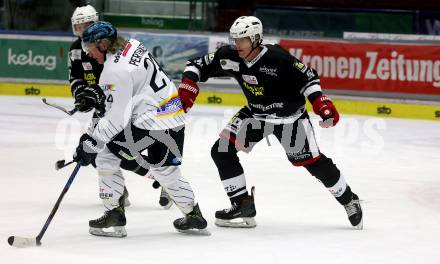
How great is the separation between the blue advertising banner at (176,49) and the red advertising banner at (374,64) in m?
1.19

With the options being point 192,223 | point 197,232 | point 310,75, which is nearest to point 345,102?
point 310,75

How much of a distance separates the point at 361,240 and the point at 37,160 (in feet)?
12.5

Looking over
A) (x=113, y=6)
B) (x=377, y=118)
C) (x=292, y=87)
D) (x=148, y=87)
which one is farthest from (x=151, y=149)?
(x=113, y=6)

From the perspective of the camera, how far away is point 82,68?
22.4ft

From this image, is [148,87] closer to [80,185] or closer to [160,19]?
[80,185]

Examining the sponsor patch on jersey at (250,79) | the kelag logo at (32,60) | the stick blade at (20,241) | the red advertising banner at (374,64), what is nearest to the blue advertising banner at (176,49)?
the red advertising banner at (374,64)

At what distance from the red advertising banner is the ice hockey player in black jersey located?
723 centimetres

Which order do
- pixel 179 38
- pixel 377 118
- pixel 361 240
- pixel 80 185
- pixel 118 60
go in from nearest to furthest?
pixel 118 60
pixel 361 240
pixel 80 185
pixel 377 118
pixel 179 38

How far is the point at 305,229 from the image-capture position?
20.0 feet

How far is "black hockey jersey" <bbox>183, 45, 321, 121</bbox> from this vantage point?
234 inches

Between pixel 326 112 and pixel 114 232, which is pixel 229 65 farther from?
pixel 114 232

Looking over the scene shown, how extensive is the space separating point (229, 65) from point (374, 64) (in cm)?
Answer: 749

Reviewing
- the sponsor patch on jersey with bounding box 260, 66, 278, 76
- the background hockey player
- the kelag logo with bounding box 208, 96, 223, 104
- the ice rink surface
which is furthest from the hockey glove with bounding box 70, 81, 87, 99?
the kelag logo with bounding box 208, 96, 223, 104

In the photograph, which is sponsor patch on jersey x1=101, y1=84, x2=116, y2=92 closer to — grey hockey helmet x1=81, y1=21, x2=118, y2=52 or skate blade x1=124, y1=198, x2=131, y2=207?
grey hockey helmet x1=81, y1=21, x2=118, y2=52
